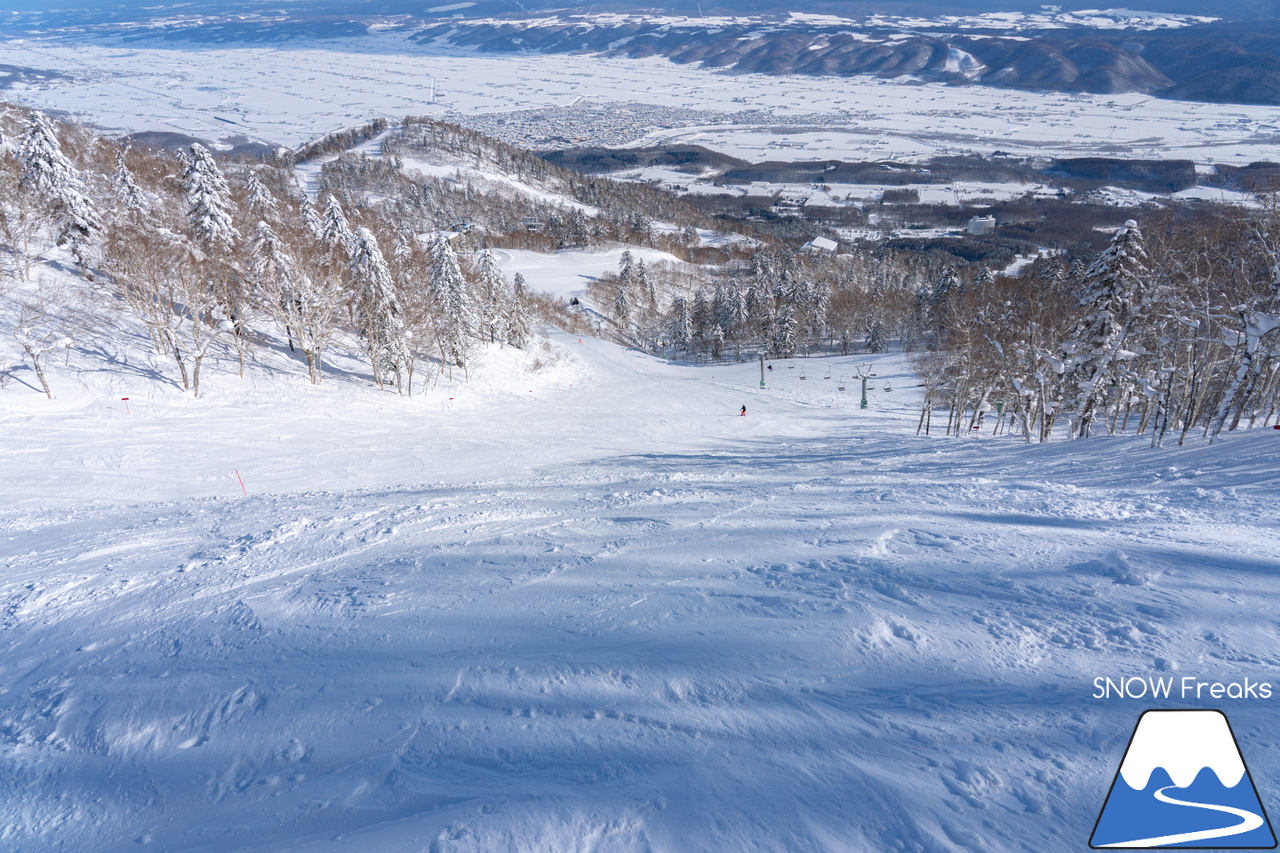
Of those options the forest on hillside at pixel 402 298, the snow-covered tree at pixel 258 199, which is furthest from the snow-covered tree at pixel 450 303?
the snow-covered tree at pixel 258 199

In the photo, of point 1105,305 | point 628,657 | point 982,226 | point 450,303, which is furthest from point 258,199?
point 982,226

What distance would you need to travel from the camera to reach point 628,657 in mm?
5082

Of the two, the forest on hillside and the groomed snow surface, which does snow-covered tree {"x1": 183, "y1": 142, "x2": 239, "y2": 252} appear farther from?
the groomed snow surface

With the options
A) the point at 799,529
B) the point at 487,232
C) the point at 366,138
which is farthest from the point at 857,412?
the point at 366,138

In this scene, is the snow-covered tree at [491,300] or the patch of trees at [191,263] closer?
the patch of trees at [191,263]

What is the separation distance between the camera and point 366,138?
610 ft

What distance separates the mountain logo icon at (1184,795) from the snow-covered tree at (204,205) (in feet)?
106

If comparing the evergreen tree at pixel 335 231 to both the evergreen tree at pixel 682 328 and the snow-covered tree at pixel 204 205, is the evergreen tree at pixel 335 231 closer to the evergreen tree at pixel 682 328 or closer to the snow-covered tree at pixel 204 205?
the snow-covered tree at pixel 204 205

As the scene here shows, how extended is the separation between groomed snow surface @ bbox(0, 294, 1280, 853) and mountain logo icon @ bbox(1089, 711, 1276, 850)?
122mm

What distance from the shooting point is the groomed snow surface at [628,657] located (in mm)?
3582

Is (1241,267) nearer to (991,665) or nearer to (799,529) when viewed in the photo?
(799,529)

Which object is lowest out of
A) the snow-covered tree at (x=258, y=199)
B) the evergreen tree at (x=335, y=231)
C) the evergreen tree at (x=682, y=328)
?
the evergreen tree at (x=682, y=328)

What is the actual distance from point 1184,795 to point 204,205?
1334 inches

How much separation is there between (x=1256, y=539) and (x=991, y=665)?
494cm
